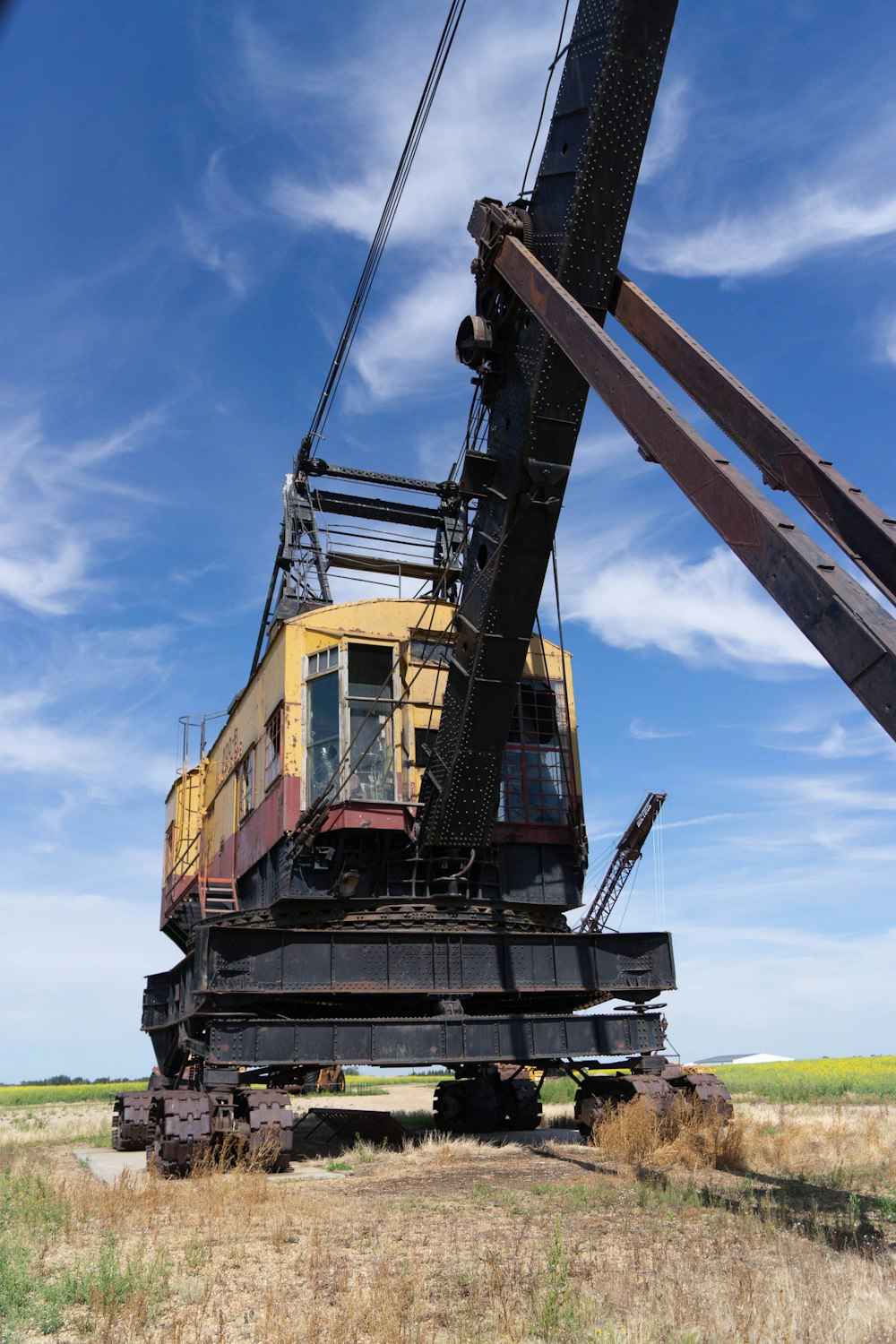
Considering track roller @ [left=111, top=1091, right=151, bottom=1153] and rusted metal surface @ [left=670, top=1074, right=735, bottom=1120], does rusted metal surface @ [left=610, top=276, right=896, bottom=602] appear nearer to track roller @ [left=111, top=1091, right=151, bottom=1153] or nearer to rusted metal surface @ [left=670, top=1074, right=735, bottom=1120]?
rusted metal surface @ [left=670, top=1074, right=735, bottom=1120]

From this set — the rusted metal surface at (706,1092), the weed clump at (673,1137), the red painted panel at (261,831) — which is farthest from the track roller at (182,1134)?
the rusted metal surface at (706,1092)

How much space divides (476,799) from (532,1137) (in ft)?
15.6

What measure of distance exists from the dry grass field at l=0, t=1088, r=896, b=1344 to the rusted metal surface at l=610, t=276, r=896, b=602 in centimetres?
341

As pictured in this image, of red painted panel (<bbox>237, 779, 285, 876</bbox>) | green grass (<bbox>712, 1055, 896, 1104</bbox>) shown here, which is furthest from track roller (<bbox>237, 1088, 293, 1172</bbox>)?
green grass (<bbox>712, 1055, 896, 1104</bbox>)

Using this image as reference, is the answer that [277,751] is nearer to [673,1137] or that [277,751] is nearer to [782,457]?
[673,1137]

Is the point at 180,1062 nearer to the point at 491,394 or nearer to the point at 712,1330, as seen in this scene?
the point at 491,394

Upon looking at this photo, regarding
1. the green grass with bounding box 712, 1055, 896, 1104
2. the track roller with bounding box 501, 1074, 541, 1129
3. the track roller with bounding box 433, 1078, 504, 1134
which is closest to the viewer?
the track roller with bounding box 433, 1078, 504, 1134

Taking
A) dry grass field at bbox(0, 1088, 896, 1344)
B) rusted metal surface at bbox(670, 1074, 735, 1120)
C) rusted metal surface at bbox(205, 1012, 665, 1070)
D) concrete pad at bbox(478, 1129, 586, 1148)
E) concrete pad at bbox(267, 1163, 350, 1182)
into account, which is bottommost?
dry grass field at bbox(0, 1088, 896, 1344)

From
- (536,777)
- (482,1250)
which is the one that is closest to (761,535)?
(482,1250)

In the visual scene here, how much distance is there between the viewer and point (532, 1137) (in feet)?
43.5

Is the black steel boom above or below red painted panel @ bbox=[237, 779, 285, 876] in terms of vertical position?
above

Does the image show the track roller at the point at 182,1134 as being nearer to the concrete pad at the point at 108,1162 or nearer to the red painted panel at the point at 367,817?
the concrete pad at the point at 108,1162

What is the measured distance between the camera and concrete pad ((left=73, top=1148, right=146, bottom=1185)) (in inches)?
422

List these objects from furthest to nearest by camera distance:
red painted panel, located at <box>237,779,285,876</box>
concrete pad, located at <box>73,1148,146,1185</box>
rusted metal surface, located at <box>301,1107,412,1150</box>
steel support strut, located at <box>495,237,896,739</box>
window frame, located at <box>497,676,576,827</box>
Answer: window frame, located at <box>497,676,576,827</box>, rusted metal surface, located at <box>301,1107,412,1150</box>, red painted panel, located at <box>237,779,285,876</box>, concrete pad, located at <box>73,1148,146,1185</box>, steel support strut, located at <box>495,237,896,739</box>
